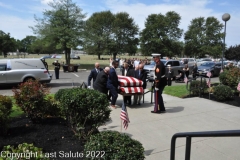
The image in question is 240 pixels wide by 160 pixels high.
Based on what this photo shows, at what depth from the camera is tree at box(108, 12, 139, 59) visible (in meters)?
58.2

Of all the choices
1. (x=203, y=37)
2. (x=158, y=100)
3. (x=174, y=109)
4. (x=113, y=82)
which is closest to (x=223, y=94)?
(x=174, y=109)

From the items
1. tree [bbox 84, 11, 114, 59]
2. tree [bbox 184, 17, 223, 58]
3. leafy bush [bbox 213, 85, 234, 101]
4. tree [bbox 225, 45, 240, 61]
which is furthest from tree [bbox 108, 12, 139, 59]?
leafy bush [bbox 213, 85, 234, 101]

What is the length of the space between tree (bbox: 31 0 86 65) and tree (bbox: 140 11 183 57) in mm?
27707

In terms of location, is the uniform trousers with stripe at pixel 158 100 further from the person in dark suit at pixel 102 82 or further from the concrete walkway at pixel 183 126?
the person in dark suit at pixel 102 82

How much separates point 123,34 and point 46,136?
185 feet

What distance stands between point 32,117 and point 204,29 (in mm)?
69100

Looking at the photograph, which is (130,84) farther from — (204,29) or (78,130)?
(204,29)

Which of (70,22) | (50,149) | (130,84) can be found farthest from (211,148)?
(70,22)

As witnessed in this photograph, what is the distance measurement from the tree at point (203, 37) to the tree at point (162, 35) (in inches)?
306

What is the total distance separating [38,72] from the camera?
1405 centimetres

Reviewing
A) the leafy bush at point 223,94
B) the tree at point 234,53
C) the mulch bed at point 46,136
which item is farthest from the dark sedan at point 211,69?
the tree at point 234,53

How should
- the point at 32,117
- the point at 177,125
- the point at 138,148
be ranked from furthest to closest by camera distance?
the point at 177,125, the point at 32,117, the point at 138,148

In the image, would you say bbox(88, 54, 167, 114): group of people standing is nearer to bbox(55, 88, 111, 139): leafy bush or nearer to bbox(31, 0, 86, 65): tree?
bbox(55, 88, 111, 139): leafy bush

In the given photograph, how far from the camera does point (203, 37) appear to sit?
64438 millimetres
